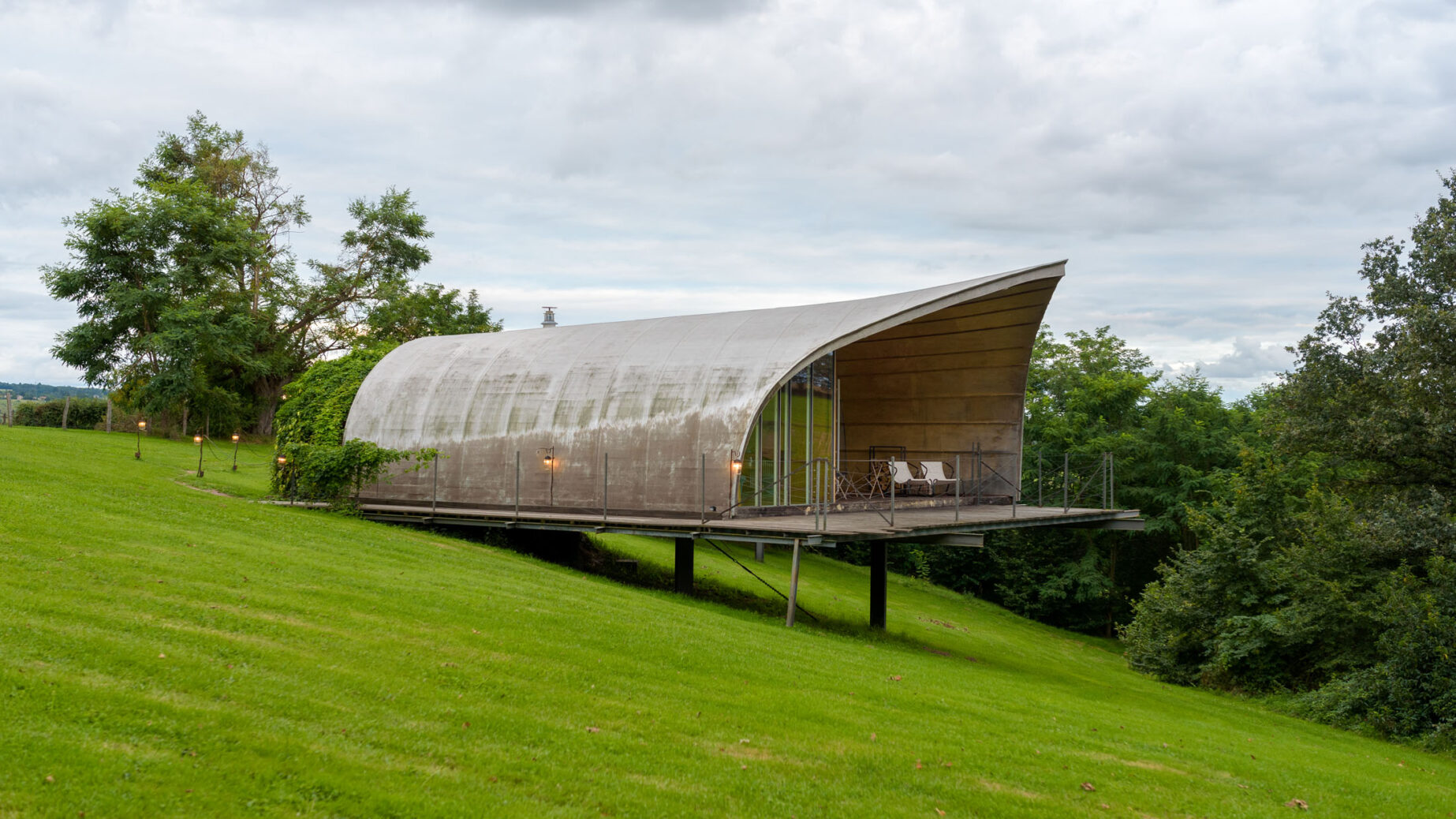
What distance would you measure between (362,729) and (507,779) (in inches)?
42.0

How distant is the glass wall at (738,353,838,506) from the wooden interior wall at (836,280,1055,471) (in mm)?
2331

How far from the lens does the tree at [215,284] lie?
34.0 m

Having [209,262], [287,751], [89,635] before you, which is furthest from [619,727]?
[209,262]

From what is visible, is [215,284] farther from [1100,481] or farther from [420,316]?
[1100,481]

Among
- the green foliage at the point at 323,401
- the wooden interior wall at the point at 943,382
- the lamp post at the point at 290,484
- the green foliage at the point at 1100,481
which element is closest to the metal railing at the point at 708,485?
the wooden interior wall at the point at 943,382

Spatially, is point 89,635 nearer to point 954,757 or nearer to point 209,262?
point 954,757

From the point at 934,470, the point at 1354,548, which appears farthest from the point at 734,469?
the point at 1354,548

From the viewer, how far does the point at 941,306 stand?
17.8m

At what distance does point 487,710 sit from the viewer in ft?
22.7

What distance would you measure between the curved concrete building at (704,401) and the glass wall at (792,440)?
38 millimetres

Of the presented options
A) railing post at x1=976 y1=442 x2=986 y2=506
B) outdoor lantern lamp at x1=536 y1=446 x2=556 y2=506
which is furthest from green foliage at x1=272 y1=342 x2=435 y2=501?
railing post at x1=976 y1=442 x2=986 y2=506

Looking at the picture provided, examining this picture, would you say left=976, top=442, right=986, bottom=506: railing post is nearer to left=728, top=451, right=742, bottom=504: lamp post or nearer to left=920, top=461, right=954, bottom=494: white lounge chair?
left=920, top=461, right=954, bottom=494: white lounge chair

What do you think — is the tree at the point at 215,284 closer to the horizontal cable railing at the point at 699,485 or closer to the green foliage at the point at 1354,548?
the horizontal cable railing at the point at 699,485

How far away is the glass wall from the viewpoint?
682 inches
